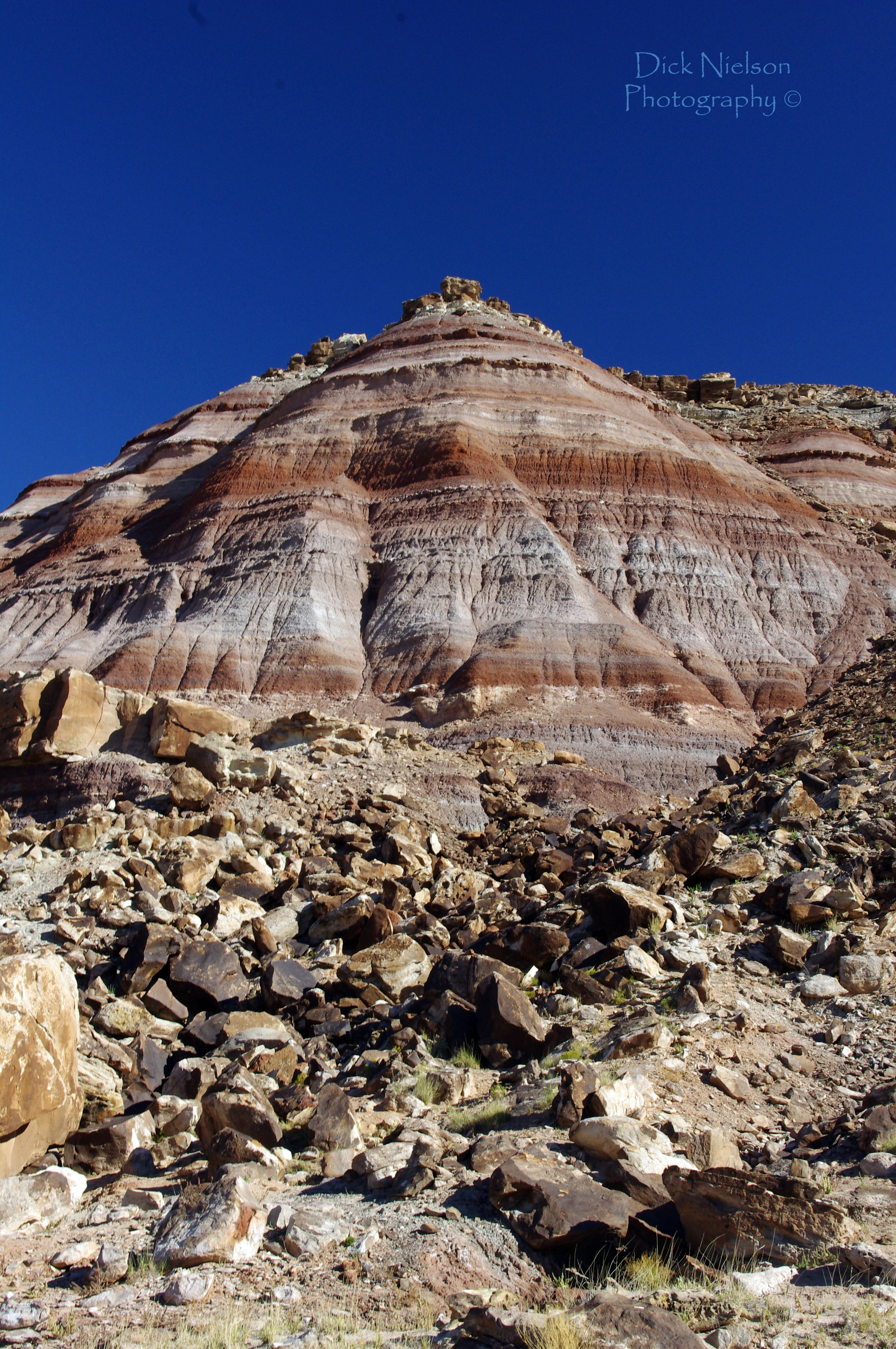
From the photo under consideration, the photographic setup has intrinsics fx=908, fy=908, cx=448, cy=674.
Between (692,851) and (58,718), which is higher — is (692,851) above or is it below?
below

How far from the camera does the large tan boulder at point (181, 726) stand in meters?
19.5

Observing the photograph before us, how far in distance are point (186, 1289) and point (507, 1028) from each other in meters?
4.10

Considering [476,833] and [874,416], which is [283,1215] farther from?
[874,416]

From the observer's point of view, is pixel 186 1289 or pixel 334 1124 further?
pixel 334 1124

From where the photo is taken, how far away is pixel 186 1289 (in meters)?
4.83

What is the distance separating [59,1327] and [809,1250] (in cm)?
390

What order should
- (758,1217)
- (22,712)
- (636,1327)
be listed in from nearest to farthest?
(636,1327) → (758,1217) → (22,712)

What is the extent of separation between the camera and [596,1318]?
14.1 feet

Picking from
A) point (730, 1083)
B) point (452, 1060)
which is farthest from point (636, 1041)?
point (452, 1060)

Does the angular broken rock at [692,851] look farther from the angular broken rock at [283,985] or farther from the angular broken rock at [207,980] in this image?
the angular broken rock at [207,980]

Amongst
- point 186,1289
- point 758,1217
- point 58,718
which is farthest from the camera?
point 58,718

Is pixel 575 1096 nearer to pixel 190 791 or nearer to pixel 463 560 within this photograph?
pixel 190 791

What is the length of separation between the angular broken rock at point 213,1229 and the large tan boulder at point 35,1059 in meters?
2.19

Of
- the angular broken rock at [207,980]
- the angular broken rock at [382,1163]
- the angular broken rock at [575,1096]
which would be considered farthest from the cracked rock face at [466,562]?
the angular broken rock at [382,1163]
